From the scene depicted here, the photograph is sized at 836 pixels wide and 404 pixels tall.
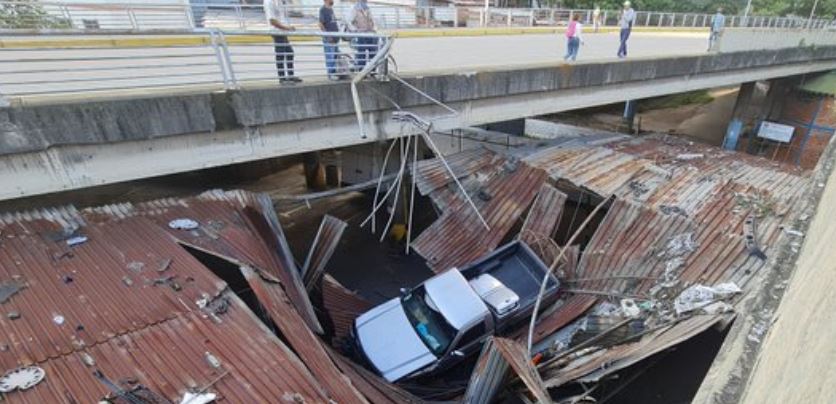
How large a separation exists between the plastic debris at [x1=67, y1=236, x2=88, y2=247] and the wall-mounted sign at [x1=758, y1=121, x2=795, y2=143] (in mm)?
23193

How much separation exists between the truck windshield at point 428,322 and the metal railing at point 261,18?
6.61m

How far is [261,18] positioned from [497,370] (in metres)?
15.3

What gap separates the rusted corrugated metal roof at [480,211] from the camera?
9.03 meters

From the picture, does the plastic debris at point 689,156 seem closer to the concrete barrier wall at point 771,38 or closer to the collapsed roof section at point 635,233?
the collapsed roof section at point 635,233

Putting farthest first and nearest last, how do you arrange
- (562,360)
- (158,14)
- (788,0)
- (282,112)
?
(788,0) → (158,14) → (282,112) → (562,360)

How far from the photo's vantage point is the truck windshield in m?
7.00

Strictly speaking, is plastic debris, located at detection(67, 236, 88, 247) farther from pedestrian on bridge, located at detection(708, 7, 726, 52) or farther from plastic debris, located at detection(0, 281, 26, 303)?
pedestrian on bridge, located at detection(708, 7, 726, 52)

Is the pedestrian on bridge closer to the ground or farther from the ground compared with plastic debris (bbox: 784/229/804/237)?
farther from the ground

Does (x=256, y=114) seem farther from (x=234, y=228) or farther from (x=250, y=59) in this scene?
(x=250, y=59)

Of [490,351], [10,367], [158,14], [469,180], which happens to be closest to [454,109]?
[469,180]

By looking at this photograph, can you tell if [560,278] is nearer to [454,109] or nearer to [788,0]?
[454,109]

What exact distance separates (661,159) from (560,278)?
472 centimetres

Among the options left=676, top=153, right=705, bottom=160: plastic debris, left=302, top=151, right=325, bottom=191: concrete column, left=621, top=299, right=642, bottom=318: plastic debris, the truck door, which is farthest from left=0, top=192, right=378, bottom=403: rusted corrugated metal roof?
left=676, top=153, right=705, bottom=160: plastic debris

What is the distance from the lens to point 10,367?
4.16 metres
